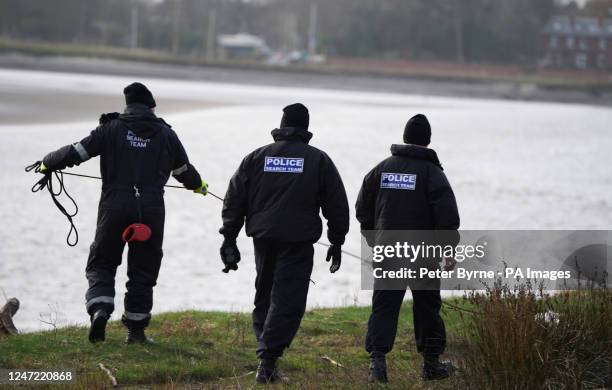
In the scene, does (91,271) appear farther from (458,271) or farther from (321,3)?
(321,3)

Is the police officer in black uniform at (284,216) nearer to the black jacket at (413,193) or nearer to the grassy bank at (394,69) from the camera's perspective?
the black jacket at (413,193)

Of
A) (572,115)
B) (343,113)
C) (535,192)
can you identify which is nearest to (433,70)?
(572,115)

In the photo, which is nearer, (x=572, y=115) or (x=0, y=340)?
(x=0, y=340)

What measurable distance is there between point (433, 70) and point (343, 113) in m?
46.3

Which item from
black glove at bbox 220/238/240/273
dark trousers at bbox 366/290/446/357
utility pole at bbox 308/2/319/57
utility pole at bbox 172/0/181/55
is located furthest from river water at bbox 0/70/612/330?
utility pole at bbox 308/2/319/57

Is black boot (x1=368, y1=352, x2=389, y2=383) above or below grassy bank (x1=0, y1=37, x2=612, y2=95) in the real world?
below

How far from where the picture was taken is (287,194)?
6512 mm

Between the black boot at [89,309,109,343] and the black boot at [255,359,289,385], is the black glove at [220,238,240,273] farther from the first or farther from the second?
the black boot at [89,309,109,343]

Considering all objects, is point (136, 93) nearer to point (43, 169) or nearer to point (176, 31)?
point (43, 169)

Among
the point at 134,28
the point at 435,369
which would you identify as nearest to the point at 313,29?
the point at 134,28

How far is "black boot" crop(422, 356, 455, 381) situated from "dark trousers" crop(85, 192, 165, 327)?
2.07 metres

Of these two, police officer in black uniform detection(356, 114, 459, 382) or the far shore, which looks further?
the far shore

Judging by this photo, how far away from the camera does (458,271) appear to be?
8641mm

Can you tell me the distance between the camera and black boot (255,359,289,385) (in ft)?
21.1
